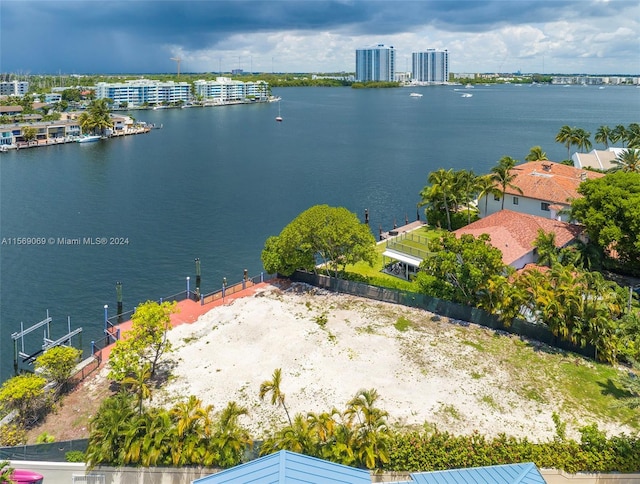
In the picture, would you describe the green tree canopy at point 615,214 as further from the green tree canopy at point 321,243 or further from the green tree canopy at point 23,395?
the green tree canopy at point 23,395

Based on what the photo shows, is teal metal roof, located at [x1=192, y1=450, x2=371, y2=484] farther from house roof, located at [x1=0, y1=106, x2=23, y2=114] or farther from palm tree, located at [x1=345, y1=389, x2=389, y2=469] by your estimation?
house roof, located at [x1=0, y1=106, x2=23, y2=114]

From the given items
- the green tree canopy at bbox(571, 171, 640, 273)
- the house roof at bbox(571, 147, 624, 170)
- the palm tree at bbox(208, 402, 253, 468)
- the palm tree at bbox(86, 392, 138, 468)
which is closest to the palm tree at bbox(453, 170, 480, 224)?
the green tree canopy at bbox(571, 171, 640, 273)

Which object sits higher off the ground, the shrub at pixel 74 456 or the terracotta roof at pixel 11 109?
the terracotta roof at pixel 11 109

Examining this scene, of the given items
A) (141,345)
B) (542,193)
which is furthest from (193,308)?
(542,193)

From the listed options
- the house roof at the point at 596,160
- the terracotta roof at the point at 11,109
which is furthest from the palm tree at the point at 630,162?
the terracotta roof at the point at 11,109

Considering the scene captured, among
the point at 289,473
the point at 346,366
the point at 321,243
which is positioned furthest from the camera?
the point at 321,243

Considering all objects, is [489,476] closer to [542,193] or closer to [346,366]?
[346,366]

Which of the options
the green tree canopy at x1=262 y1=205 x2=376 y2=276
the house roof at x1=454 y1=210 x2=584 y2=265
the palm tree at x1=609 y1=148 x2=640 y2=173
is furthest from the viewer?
the palm tree at x1=609 y1=148 x2=640 y2=173
